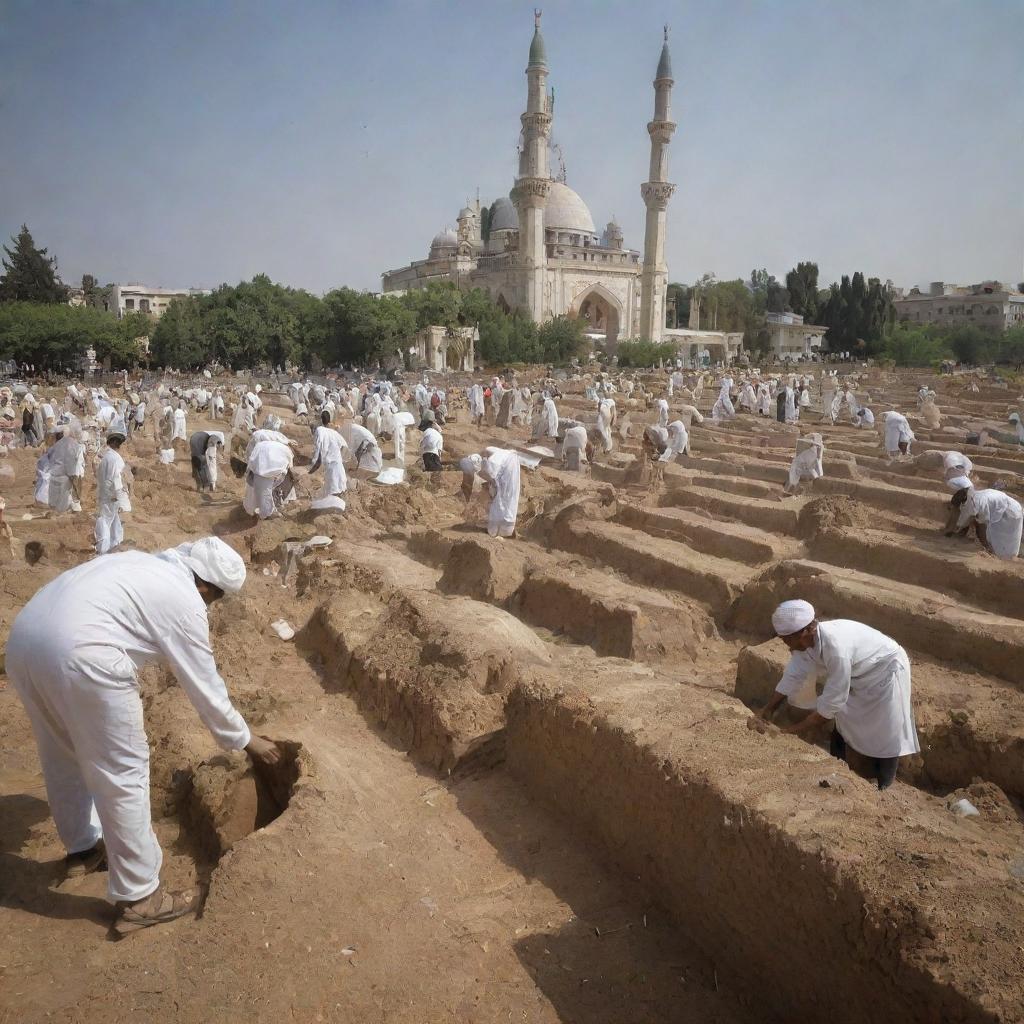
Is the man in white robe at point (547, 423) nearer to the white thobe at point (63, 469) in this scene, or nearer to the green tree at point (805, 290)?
the white thobe at point (63, 469)

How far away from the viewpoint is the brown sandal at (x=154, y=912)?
3.11 metres

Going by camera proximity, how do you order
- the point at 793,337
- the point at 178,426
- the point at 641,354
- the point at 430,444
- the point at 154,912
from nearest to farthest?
the point at 154,912
the point at 430,444
the point at 178,426
the point at 641,354
the point at 793,337

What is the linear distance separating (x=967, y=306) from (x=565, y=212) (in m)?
39.6

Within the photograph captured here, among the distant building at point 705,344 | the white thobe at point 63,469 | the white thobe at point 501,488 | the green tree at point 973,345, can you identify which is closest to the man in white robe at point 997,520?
the white thobe at point 501,488

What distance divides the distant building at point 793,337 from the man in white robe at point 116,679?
63.0m

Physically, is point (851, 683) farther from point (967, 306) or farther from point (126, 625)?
point (967, 306)

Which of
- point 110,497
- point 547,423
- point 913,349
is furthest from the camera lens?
point 913,349

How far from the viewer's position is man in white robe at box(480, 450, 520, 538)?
388 inches

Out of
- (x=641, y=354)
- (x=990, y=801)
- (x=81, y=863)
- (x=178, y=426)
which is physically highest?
(x=641, y=354)

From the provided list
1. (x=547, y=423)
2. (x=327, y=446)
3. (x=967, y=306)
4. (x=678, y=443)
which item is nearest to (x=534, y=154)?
(x=547, y=423)

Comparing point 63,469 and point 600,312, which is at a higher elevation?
point 600,312

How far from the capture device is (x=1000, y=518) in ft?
28.0

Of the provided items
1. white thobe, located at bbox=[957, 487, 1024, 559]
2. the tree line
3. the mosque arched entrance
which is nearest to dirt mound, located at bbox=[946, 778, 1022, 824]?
white thobe, located at bbox=[957, 487, 1024, 559]

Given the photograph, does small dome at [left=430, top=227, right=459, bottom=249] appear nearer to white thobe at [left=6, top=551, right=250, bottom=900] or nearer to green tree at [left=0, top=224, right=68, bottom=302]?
green tree at [left=0, top=224, right=68, bottom=302]
